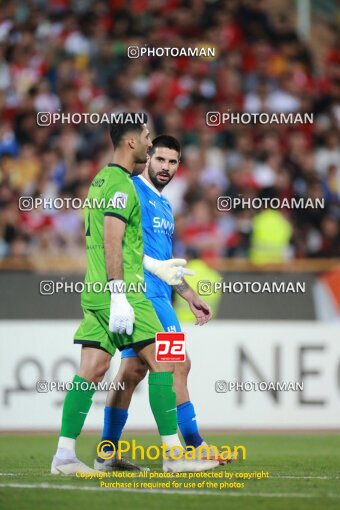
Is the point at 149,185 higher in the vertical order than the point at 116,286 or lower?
higher

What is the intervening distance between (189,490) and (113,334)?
1057 mm

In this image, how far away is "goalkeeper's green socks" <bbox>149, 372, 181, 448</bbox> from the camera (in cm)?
728

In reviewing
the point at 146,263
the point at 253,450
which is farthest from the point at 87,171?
the point at 146,263

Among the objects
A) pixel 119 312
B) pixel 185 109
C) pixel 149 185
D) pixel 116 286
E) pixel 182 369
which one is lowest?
pixel 182 369

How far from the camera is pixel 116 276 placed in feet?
23.3

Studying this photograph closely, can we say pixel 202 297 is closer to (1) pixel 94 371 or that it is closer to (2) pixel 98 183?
(2) pixel 98 183

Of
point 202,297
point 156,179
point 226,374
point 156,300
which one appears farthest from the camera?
point 226,374

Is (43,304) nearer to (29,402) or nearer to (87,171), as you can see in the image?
(29,402)

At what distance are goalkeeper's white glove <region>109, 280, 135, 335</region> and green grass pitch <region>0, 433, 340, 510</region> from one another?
93cm

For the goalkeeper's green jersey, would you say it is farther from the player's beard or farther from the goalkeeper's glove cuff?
the player's beard

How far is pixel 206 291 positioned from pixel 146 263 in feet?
9.41

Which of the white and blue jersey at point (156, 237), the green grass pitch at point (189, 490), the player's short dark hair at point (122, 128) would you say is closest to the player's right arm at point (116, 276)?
the player's short dark hair at point (122, 128)

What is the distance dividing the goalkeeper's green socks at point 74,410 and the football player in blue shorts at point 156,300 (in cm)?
64

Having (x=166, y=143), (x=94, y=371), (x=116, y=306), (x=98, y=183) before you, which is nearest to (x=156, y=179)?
(x=166, y=143)
